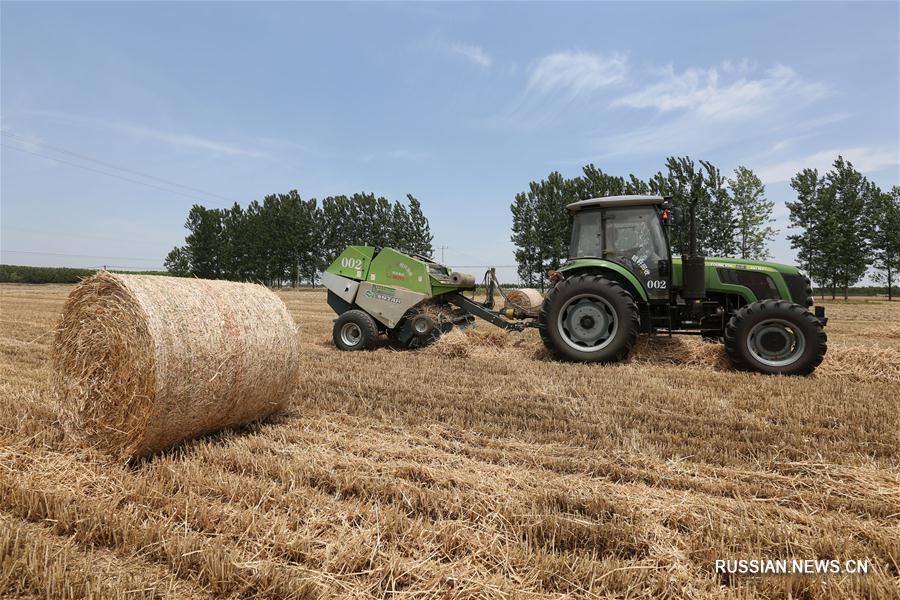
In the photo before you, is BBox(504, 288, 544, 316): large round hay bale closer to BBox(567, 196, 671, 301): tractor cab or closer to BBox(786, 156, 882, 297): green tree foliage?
BBox(567, 196, 671, 301): tractor cab

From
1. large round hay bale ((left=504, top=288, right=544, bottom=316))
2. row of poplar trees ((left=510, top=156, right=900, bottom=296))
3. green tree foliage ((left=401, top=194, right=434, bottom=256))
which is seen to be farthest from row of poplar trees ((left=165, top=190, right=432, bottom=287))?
large round hay bale ((left=504, top=288, right=544, bottom=316))

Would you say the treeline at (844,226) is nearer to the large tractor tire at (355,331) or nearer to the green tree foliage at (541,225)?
the green tree foliage at (541,225)

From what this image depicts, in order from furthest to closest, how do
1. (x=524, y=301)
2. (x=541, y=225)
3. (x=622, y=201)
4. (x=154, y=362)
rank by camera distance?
(x=541, y=225) → (x=524, y=301) → (x=622, y=201) → (x=154, y=362)

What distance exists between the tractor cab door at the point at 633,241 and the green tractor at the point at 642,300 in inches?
0.5

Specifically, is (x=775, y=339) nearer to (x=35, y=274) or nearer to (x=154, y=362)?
(x=154, y=362)

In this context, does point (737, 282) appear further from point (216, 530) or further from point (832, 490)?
point (216, 530)

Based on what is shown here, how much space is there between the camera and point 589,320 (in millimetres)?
6531

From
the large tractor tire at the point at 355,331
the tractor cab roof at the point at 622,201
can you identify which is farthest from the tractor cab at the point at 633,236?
the large tractor tire at the point at 355,331

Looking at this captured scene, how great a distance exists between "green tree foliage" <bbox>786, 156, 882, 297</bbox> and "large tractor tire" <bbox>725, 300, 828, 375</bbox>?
28.7 meters

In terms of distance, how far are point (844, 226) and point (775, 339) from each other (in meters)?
29.6

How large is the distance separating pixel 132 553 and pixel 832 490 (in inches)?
138

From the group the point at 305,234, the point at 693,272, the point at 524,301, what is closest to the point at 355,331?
the point at 524,301

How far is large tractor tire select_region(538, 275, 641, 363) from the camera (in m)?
6.22

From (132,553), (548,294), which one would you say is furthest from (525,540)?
(548,294)
